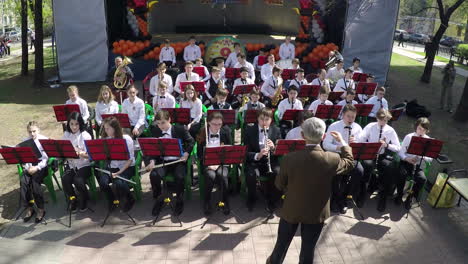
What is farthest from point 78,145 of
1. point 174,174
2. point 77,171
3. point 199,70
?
point 199,70

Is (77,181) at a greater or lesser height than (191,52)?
lesser

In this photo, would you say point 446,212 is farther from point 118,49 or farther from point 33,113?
point 118,49

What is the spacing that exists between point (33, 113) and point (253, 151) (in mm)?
7751

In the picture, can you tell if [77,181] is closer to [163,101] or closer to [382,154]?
[163,101]

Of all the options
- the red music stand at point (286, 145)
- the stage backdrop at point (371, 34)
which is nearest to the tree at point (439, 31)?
the stage backdrop at point (371, 34)

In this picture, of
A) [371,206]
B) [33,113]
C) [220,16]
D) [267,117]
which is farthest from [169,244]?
[220,16]

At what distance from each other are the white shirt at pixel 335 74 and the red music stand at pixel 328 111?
142 inches

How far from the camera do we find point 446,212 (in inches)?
244

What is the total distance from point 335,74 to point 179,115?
222 inches

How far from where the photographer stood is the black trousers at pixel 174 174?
5922 millimetres

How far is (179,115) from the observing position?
7.05 meters

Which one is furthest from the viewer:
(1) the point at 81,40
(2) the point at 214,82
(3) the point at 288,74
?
(1) the point at 81,40

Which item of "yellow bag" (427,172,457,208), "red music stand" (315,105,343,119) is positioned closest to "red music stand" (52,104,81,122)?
"red music stand" (315,105,343,119)

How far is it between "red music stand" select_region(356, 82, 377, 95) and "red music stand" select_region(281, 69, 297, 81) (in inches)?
70.2
